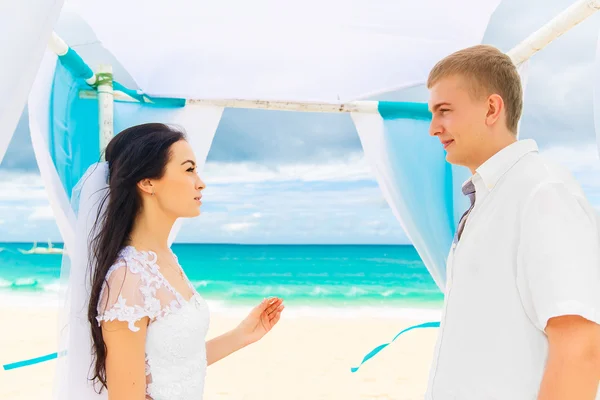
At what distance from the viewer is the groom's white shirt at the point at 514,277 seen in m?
1.14

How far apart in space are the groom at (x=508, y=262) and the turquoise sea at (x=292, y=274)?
57.4 feet

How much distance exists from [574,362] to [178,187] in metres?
1.28

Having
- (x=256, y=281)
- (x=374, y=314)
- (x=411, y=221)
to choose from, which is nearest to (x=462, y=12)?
(x=411, y=221)

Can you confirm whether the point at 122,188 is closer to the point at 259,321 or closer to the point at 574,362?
the point at 259,321

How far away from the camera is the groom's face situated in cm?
147

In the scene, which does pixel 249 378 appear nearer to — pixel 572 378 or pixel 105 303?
pixel 105 303

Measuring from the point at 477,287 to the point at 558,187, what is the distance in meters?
0.31

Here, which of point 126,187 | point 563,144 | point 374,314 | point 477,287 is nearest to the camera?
point 477,287

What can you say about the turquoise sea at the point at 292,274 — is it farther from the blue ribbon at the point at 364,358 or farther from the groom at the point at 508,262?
the groom at the point at 508,262

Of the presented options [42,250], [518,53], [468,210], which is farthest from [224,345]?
[42,250]

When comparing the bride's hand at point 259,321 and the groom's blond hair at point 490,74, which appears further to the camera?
the bride's hand at point 259,321

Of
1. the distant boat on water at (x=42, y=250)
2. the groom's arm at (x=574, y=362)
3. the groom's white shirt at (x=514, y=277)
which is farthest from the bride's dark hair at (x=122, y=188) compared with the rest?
the distant boat on water at (x=42, y=250)

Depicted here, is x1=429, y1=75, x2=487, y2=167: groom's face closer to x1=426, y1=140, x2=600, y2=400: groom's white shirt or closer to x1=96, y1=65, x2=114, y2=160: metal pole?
x1=426, y1=140, x2=600, y2=400: groom's white shirt

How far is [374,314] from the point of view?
57.3ft
